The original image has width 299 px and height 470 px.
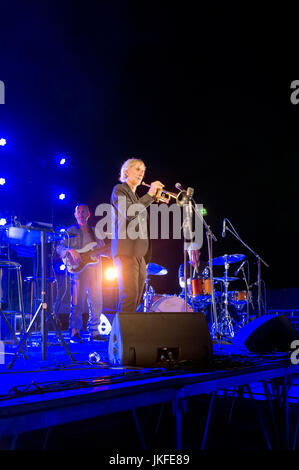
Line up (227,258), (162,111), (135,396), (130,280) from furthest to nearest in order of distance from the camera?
(162,111) < (227,258) < (130,280) < (135,396)

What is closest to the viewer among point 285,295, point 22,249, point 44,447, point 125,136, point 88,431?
point 44,447

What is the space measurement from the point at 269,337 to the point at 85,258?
3105 millimetres

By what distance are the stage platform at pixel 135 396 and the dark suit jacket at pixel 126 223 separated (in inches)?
38.5

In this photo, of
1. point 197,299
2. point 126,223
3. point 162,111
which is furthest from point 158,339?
point 162,111

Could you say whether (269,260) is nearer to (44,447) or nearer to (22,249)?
(22,249)

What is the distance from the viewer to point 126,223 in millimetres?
3480

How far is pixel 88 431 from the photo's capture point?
2.89 metres

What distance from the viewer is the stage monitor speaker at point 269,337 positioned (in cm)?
303

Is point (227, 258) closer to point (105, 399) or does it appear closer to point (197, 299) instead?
point (197, 299)

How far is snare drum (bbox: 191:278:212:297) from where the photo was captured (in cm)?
614

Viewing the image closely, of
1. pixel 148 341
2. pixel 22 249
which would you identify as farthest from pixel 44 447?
pixel 22 249

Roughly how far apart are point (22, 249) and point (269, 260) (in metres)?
5.51

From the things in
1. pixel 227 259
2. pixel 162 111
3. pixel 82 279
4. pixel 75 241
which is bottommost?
pixel 82 279

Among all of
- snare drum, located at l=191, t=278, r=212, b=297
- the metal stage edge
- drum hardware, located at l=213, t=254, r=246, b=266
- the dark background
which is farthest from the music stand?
drum hardware, located at l=213, t=254, r=246, b=266
